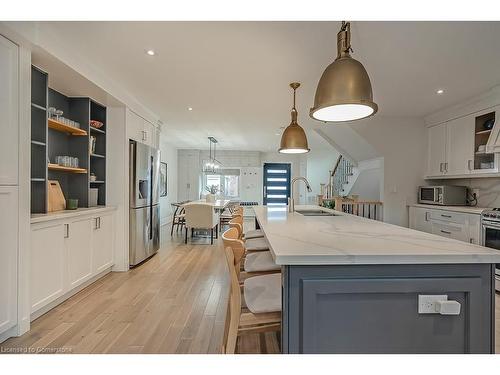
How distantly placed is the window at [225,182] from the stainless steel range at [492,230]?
7.35 meters

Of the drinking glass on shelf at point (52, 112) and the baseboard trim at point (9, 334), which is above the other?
the drinking glass on shelf at point (52, 112)

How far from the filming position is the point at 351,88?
1455mm

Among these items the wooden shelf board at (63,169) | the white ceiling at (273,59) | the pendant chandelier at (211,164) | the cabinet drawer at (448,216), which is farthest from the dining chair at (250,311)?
the pendant chandelier at (211,164)

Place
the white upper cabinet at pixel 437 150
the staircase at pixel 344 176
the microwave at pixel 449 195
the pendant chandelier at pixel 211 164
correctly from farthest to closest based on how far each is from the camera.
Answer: the pendant chandelier at pixel 211 164 < the staircase at pixel 344 176 < the white upper cabinet at pixel 437 150 < the microwave at pixel 449 195

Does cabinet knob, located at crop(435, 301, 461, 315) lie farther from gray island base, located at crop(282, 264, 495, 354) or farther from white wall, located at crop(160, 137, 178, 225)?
white wall, located at crop(160, 137, 178, 225)

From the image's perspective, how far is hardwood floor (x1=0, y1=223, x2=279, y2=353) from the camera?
205 cm

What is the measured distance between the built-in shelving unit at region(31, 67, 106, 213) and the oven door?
A: 4.80 meters

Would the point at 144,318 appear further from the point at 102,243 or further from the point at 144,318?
the point at 102,243

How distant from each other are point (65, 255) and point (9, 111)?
1402 mm

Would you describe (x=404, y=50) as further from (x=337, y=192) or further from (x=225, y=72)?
(x=337, y=192)

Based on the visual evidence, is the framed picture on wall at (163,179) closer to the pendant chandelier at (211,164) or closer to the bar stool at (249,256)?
the pendant chandelier at (211,164)

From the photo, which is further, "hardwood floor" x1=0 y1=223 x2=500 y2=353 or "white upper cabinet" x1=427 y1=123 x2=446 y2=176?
"white upper cabinet" x1=427 y1=123 x2=446 y2=176

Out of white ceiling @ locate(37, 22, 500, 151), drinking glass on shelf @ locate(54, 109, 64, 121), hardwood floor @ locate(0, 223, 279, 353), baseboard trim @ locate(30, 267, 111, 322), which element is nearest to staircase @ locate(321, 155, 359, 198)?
white ceiling @ locate(37, 22, 500, 151)

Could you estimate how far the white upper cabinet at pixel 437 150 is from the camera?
14.9 feet
